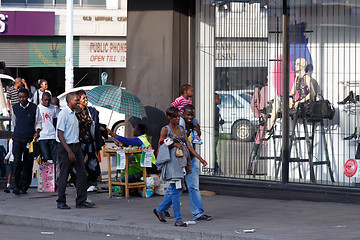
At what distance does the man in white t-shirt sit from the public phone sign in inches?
622

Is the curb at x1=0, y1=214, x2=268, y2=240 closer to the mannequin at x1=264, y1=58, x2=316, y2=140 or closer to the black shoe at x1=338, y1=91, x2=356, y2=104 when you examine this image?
the mannequin at x1=264, y1=58, x2=316, y2=140

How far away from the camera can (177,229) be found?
934 cm

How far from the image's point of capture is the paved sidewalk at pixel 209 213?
29.9ft

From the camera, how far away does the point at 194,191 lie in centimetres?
985

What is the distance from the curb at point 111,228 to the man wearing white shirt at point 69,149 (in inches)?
31.3

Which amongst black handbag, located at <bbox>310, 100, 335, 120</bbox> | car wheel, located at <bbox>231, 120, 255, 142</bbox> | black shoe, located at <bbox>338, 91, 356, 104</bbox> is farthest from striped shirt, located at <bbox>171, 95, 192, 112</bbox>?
black shoe, located at <bbox>338, 91, 356, 104</bbox>

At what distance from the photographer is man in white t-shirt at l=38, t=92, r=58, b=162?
43.7 feet

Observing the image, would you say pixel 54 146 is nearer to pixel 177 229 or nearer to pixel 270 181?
pixel 270 181

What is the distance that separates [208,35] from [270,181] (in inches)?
106

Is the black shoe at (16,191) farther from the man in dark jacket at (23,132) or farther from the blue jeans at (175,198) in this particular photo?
the blue jeans at (175,198)

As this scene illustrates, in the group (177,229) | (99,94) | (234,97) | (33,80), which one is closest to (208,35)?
(234,97)

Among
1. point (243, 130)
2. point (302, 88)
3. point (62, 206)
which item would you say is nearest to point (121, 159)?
point (62, 206)

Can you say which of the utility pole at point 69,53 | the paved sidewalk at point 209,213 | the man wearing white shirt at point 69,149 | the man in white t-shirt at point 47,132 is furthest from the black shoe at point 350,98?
the utility pole at point 69,53

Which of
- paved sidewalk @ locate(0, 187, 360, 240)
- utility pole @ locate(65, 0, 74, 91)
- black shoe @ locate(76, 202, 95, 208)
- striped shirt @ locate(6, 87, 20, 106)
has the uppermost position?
utility pole @ locate(65, 0, 74, 91)
